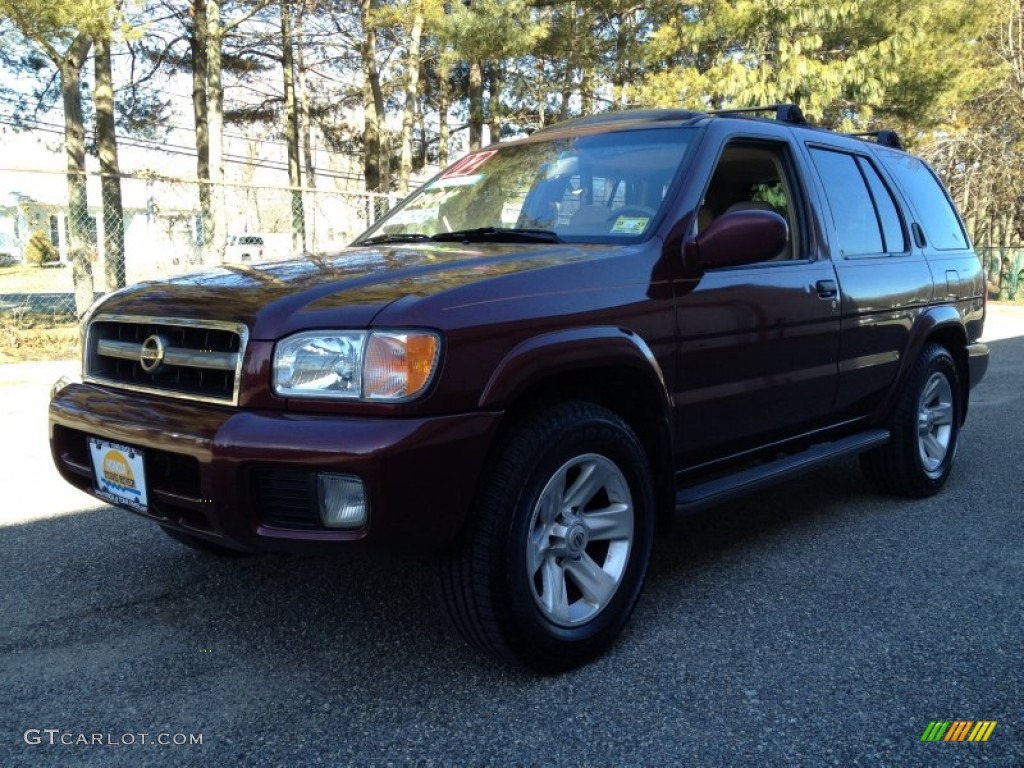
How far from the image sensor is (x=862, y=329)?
4.03m

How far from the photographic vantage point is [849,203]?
13.7 ft

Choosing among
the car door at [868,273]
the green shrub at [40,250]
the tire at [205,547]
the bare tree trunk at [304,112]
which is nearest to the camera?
the tire at [205,547]

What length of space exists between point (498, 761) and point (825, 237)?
2.69 m

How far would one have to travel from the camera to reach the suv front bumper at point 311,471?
2256 mm

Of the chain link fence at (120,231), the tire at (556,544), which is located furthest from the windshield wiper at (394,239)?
the chain link fence at (120,231)

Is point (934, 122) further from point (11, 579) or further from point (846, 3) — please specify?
point (11, 579)

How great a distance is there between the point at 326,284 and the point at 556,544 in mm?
1047

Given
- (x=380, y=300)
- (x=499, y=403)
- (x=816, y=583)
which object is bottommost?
(x=816, y=583)

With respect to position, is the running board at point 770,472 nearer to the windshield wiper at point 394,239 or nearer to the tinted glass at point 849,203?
the tinted glass at point 849,203

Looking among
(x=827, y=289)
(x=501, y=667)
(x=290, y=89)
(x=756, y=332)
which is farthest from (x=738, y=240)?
(x=290, y=89)

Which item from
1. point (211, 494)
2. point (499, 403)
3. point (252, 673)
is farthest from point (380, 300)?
point (252, 673)

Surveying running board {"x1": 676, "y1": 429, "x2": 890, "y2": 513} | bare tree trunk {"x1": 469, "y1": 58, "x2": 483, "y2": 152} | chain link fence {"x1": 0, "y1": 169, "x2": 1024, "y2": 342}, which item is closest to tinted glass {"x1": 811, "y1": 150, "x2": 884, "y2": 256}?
running board {"x1": 676, "y1": 429, "x2": 890, "y2": 513}

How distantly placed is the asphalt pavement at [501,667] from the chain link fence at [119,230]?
675cm

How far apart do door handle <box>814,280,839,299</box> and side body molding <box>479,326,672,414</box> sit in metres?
1.13
